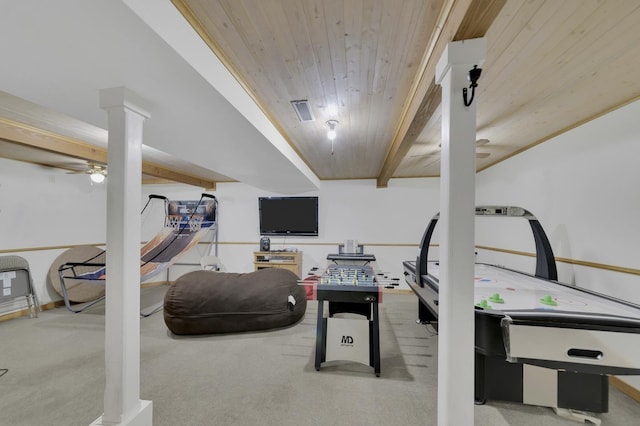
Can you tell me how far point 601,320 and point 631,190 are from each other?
1.44m

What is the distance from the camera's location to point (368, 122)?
94.4 inches

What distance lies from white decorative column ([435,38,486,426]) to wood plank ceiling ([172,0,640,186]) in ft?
0.54

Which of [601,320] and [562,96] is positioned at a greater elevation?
[562,96]

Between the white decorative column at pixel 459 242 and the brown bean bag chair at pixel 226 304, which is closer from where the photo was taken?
the white decorative column at pixel 459 242

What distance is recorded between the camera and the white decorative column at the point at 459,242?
116 centimetres

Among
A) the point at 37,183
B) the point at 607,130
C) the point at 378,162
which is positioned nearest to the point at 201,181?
the point at 37,183

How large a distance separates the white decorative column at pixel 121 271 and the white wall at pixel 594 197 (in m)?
3.50

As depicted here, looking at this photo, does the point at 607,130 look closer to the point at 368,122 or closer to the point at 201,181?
the point at 368,122

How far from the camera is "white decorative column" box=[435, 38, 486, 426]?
3.80ft

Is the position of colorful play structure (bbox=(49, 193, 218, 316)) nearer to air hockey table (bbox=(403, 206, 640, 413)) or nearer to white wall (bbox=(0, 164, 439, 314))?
white wall (bbox=(0, 164, 439, 314))

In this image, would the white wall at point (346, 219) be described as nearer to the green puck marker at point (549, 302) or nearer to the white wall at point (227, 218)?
the white wall at point (227, 218)

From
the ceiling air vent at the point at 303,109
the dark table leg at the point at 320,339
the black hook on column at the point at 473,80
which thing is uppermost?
the ceiling air vent at the point at 303,109

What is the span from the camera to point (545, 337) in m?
1.25

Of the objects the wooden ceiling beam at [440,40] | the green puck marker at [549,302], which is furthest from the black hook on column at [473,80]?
the green puck marker at [549,302]
